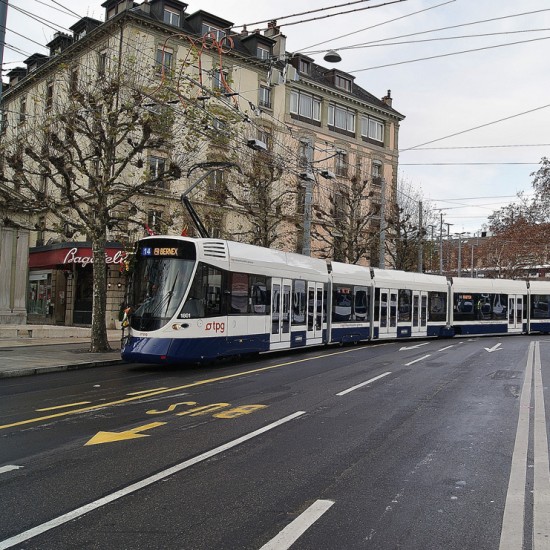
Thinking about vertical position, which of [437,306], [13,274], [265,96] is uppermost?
[265,96]

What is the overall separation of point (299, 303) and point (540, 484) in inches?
581

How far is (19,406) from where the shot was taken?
9.87 m

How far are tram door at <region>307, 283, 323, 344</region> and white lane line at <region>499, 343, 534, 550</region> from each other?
1219cm

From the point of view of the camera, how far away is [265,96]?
41.8 metres

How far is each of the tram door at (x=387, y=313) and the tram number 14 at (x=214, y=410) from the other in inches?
687

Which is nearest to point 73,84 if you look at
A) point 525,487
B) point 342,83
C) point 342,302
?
point 342,302

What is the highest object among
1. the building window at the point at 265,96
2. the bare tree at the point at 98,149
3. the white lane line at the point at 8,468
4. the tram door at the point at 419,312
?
the building window at the point at 265,96

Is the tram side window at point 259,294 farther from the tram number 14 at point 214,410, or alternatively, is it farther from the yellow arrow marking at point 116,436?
the yellow arrow marking at point 116,436

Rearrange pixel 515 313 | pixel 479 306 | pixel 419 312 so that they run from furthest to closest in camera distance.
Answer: pixel 515 313, pixel 479 306, pixel 419 312

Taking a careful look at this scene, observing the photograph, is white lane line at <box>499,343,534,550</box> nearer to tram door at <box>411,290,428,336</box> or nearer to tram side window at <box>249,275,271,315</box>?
tram side window at <box>249,275,271,315</box>

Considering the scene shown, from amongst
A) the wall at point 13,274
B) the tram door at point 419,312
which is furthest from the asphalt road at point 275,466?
the tram door at point 419,312

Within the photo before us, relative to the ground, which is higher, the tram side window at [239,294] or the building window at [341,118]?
the building window at [341,118]

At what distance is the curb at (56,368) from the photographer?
1402 centimetres

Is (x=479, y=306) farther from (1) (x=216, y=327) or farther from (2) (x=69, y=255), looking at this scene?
(2) (x=69, y=255)
